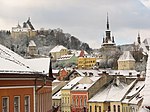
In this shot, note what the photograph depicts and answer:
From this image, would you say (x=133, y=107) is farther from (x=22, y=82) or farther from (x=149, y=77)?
(x=149, y=77)

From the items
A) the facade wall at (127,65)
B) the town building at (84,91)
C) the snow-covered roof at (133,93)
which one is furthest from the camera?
the facade wall at (127,65)

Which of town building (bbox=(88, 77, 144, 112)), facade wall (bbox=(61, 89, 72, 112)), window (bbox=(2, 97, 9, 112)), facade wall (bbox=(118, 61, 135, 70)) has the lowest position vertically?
facade wall (bbox=(61, 89, 72, 112))

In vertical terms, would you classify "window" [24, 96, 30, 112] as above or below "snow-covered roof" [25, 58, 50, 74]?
below

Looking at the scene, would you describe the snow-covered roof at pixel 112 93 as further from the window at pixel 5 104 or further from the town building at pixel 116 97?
the window at pixel 5 104

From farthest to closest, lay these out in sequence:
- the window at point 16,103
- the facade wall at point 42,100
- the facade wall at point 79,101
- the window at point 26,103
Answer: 1. the facade wall at point 79,101
2. the facade wall at point 42,100
3. the window at point 26,103
4. the window at point 16,103

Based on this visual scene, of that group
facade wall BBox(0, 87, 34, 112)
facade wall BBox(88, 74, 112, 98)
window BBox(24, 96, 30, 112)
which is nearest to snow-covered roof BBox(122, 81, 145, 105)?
facade wall BBox(88, 74, 112, 98)

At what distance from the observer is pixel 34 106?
1798 centimetres

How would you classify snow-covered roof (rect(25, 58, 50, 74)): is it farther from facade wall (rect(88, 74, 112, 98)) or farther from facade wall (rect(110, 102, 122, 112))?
facade wall (rect(88, 74, 112, 98))

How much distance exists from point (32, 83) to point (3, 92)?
3.31m

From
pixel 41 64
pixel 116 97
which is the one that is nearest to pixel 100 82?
pixel 116 97

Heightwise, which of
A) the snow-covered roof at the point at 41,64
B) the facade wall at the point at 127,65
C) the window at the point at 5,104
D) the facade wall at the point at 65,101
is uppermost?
the snow-covered roof at the point at 41,64

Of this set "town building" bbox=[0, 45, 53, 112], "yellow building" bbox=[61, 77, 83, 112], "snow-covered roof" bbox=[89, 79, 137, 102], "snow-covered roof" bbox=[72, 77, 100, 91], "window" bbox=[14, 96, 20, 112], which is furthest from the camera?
"yellow building" bbox=[61, 77, 83, 112]

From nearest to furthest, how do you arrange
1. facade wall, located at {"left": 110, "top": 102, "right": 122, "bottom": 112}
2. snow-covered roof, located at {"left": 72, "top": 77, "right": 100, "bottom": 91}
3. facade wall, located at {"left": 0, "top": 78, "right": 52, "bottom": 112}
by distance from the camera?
1. facade wall, located at {"left": 0, "top": 78, "right": 52, "bottom": 112}
2. facade wall, located at {"left": 110, "top": 102, "right": 122, "bottom": 112}
3. snow-covered roof, located at {"left": 72, "top": 77, "right": 100, "bottom": 91}

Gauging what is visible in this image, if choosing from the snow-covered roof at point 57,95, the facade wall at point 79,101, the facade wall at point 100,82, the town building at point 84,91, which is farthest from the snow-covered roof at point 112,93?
the snow-covered roof at point 57,95
